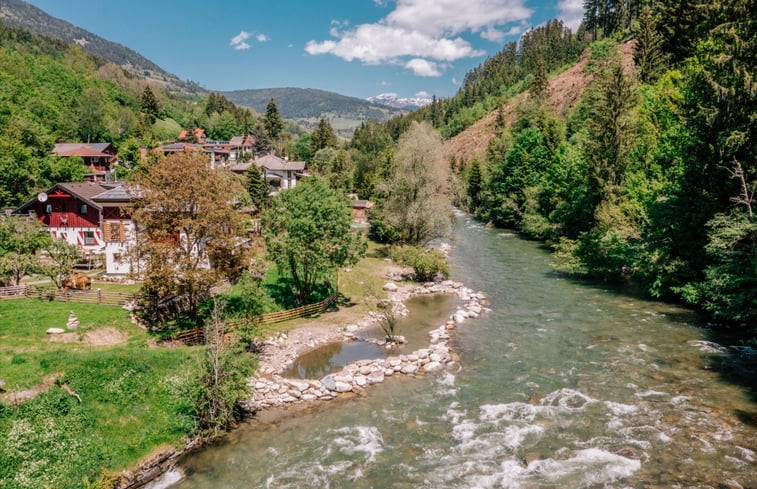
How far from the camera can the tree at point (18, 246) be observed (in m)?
28.3

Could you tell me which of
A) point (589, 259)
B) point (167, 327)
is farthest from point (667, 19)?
point (167, 327)

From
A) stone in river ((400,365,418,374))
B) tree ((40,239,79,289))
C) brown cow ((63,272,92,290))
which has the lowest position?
stone in river ((400,365,418,374))

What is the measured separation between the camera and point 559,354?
24.5 metres

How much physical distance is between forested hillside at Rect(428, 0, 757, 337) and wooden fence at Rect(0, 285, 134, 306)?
111 feet

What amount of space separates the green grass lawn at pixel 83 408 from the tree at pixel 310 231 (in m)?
9.72

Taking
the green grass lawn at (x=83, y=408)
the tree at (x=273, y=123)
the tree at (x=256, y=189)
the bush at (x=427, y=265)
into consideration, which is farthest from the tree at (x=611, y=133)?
the tree at (x=273, y=123)

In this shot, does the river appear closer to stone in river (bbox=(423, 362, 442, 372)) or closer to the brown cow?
stone in river (bbox=(423, 362, 442, 372))

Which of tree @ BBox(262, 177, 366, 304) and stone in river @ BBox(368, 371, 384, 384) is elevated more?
tree @ BBox(262, 177, 366, 304)

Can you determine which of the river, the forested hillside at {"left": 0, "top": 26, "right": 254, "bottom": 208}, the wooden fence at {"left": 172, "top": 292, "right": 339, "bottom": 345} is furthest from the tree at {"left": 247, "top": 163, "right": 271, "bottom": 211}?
the river

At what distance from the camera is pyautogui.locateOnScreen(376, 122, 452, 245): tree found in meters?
45.2

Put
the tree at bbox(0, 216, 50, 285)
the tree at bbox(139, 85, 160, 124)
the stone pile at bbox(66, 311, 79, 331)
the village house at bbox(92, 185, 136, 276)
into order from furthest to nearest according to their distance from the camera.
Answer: the tree at bbox(139, 85, 160, 124), the village house at bbox(92, 185, 136, 276), the tree at bbox(0, 216, 50, 285), the stone pile at bbox(66, 311, 79, 331)

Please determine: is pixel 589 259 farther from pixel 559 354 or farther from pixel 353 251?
pixel 353 251

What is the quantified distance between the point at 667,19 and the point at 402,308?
62.7 metres

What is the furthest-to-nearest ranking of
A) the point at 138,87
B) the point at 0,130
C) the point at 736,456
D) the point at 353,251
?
the point at 138,87
the point at 0,130
the point at 353,251
the point at 736,456
